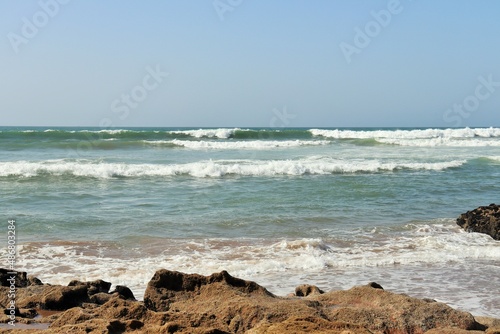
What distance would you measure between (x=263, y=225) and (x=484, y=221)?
4.17 metres

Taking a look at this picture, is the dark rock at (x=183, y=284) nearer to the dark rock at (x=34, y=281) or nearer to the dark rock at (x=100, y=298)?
the dark rock at (x=100, y=298)

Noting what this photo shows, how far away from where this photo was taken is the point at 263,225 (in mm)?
9664

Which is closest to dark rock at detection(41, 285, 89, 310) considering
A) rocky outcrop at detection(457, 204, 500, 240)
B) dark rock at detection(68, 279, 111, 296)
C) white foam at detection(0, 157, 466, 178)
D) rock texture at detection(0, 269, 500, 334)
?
rock texture at detection(0, 269, 500, 334)

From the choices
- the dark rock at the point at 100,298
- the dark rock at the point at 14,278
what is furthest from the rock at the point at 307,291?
the dark rock at the point at 14,278

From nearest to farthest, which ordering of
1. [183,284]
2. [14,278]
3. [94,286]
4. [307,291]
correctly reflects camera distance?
[183,284] → [307,291] → [94,286] → [14,278]

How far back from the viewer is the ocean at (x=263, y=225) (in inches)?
261

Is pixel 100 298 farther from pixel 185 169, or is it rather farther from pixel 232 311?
pixel 185 169

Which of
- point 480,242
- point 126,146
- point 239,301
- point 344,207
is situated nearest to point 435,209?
point 344,207

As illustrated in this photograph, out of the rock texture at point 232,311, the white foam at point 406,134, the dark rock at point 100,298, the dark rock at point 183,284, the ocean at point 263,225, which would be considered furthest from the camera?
the white foam at point 406,134

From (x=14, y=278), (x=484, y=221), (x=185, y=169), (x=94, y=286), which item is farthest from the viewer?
(x=185, y=169)

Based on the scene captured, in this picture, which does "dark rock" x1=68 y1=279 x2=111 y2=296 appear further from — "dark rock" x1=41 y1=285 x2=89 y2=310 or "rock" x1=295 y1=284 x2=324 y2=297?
"rock" x1=295 y1=284 x2=324 y2=297

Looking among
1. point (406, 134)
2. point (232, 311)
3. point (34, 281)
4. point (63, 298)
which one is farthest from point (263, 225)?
point (406, 134)

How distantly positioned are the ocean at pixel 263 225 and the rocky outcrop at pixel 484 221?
0.72ft

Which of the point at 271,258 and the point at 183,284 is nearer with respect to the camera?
the point at 183,284
